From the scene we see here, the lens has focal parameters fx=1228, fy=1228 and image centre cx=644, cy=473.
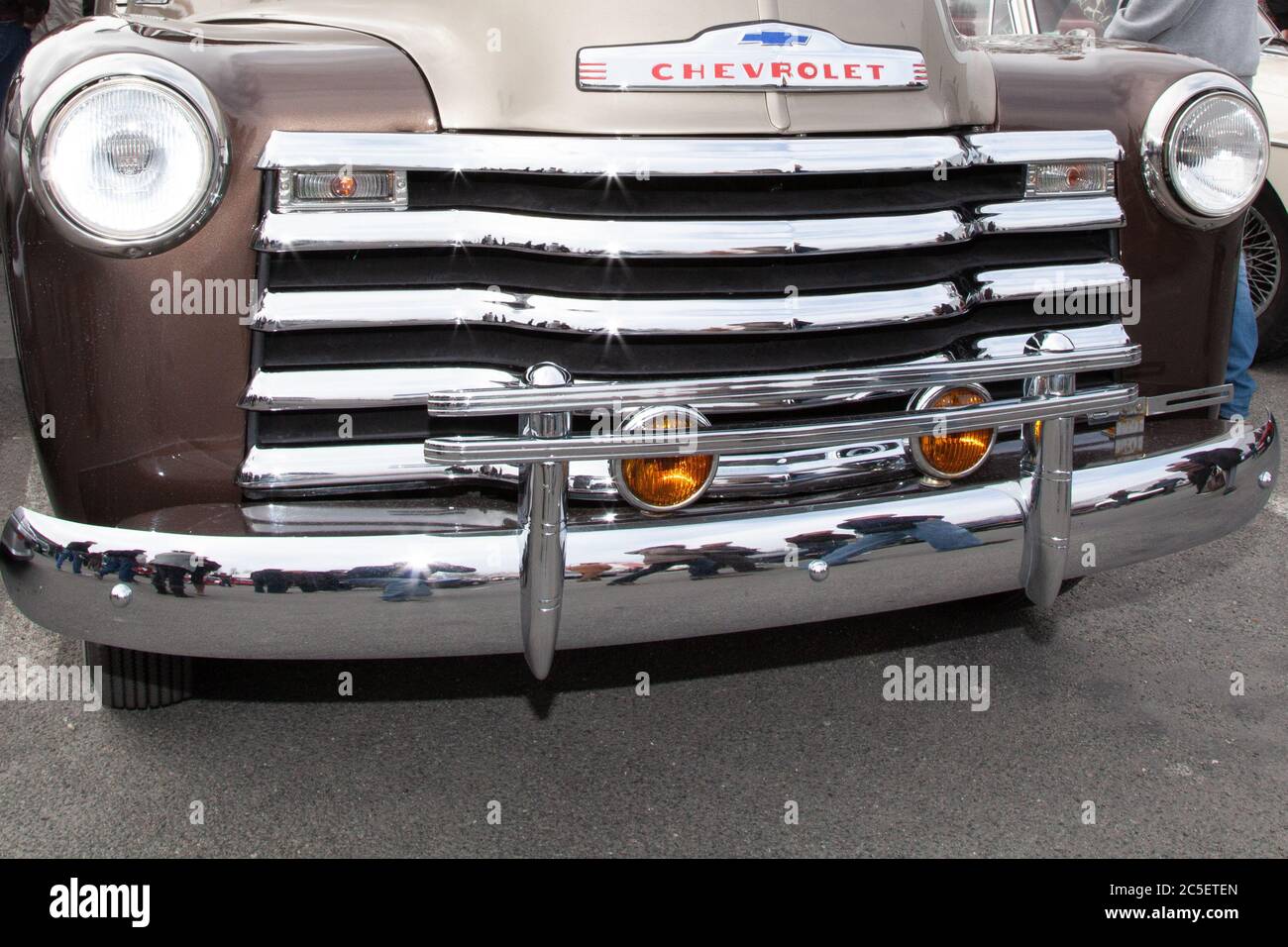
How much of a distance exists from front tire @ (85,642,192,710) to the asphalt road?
0.04 m

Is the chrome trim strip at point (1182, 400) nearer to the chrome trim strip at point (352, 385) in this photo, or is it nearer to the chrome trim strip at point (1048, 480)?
the chrome trim strip at point (1048, 480)

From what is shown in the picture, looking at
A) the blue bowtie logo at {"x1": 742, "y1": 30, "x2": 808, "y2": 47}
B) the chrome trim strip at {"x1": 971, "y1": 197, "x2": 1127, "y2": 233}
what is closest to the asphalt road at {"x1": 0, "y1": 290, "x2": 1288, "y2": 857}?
the chrome trim strip at {"x1": 971, "y1": 197, "x2": 1127, "y2": 233}

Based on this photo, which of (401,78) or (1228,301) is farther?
(1228,301)

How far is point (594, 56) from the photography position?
2.10 metres

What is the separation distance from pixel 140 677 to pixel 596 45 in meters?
1.51

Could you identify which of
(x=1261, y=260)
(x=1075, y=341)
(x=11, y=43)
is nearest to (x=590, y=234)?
(x=1075, y=341)

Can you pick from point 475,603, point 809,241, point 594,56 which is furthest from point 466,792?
point 594,56

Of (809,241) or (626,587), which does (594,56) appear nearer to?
(809,241)

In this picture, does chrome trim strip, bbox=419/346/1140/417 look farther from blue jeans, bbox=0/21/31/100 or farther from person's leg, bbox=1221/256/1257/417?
blue jeans, bbox=0/21/31/100

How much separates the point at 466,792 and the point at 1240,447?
1633mm

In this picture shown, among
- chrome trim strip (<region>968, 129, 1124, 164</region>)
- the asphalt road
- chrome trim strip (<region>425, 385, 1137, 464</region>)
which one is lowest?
the asphalt road

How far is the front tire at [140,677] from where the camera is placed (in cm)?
242

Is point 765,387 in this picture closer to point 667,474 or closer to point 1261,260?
point 667,474

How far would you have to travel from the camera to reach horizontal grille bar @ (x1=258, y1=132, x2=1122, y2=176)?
75.9 inches
